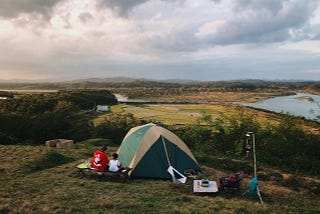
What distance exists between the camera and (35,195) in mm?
8242

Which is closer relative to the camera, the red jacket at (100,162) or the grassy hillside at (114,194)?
the grassy hillside at (114,194)

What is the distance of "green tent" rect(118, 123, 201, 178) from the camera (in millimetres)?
11492

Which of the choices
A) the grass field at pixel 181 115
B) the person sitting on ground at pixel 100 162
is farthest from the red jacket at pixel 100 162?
the grass field at pixel 181 115

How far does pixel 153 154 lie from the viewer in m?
11.8

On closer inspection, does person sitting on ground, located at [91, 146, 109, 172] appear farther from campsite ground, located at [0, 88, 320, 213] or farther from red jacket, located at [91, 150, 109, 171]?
campsite ground, located at [0, 88, 320, 213]

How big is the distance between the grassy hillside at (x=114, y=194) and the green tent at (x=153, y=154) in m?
0.55

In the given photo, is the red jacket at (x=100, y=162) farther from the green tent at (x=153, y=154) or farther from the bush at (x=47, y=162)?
the bush at (x=47, y=162)

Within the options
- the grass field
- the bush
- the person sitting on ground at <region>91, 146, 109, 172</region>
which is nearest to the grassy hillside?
the bush

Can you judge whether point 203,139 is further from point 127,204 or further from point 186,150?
point 127,204

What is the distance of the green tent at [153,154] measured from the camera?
11.5 meters

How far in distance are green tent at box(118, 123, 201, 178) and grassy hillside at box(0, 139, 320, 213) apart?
55cm

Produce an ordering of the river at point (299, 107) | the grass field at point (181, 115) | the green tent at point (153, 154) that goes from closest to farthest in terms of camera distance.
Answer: the green tent at point (153, 154)
the river at point (299, 107)
the grass field at point (181, 115)

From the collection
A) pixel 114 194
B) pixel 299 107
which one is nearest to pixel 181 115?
pixel 299 107

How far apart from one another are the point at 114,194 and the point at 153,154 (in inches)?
132
